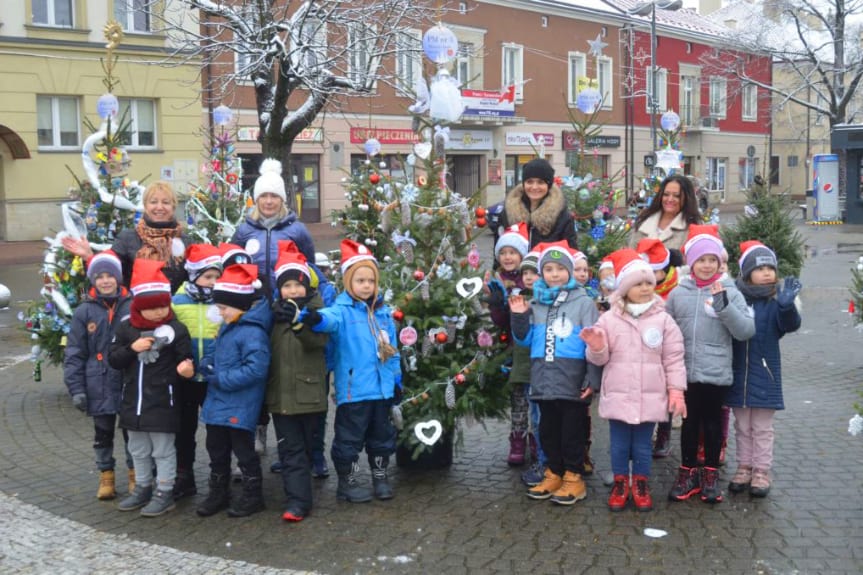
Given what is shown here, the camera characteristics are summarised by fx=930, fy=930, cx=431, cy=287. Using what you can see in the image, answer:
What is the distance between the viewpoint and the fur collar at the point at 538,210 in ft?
20.7

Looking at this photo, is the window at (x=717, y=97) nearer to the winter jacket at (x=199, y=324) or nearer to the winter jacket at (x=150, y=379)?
the winter jacket at (x=199, y=324)

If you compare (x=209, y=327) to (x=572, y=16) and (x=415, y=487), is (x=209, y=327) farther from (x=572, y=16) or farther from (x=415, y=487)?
(x=572, y=16)

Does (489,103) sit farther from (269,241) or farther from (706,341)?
(706,341)

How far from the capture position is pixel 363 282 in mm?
5480

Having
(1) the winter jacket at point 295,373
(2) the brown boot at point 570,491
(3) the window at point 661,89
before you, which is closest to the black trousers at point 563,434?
(2) the brown boot at point 570,491

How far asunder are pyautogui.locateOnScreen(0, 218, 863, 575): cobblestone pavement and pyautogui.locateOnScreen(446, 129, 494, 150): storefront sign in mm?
30668

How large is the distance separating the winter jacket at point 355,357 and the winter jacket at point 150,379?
882 mm

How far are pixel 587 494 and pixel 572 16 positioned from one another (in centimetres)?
3797

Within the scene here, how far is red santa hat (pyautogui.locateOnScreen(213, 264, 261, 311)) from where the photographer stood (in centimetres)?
526

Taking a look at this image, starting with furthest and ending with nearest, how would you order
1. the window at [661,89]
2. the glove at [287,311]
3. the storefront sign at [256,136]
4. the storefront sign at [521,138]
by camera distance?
the window at [661,89], the storefront sign at [521,138], the storefront sign at [256,136], the glove at [287,311]

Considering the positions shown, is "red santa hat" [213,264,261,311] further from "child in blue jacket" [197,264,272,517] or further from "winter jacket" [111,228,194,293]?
"winter jacket" [111,228,194,293]

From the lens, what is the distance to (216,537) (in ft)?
17.0

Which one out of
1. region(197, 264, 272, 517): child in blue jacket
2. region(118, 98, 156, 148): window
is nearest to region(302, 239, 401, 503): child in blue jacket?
region(197, 264, 272, 517): child in blue jacket

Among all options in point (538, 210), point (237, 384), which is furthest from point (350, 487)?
point (538, 210)
